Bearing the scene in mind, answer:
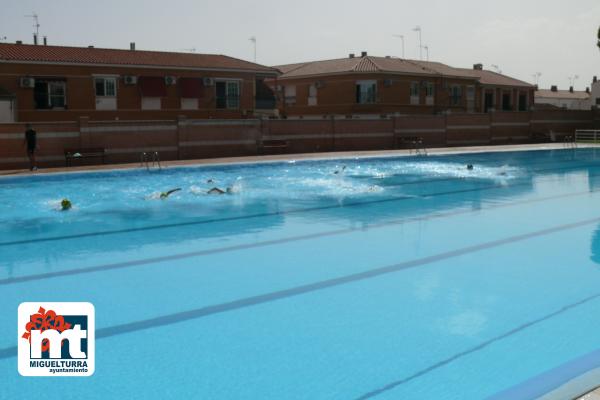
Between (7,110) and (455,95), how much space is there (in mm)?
35586

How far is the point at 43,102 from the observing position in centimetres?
3300

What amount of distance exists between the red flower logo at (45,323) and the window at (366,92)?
Result: 42173 mm

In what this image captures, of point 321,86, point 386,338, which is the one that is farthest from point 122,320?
point 321,86

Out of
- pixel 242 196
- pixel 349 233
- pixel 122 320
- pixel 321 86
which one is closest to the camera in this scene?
pixel 122 320

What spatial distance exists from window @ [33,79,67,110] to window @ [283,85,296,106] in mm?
22144

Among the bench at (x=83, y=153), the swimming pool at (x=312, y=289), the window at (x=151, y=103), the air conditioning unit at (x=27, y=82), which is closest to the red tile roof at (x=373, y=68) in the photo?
the window at (x=151, y=103)

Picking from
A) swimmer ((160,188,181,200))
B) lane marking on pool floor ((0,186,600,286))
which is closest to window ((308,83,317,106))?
swimmer ((160,188,181,200))

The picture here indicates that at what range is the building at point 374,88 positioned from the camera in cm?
4753

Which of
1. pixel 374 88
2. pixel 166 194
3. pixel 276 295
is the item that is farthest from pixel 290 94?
pixel 276 295

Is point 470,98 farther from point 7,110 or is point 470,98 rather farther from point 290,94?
point 7,110

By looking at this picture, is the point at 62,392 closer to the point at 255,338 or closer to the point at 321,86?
the point at 255,338

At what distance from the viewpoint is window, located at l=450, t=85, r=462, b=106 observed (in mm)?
53312

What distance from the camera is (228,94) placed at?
38.8 metres

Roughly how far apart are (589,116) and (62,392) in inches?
2053
